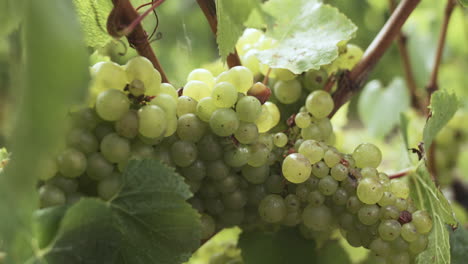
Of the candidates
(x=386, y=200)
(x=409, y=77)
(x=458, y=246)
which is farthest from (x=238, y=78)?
(x=409, y=77)

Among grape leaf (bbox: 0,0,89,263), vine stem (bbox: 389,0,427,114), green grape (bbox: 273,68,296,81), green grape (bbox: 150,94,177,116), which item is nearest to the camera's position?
grape leaf (bbox: 0,0,89,263)

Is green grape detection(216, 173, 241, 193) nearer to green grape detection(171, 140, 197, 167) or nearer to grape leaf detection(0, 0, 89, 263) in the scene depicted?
green grape detection(171, 140, 197, 167)

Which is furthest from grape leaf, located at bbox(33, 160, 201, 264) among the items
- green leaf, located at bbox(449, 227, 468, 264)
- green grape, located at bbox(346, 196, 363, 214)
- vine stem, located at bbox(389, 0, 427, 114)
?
vine stem, located at bbox(389, 0, 427, 114)

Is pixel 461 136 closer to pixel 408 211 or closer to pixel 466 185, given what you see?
pixel 466 185

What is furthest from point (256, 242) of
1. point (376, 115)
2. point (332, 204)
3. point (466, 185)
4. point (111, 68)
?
point (466, 185)

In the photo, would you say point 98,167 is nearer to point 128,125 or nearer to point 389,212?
point 128,125

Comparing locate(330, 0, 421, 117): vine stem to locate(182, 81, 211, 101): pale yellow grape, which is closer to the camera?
locate(182, 81, 211, 101): pale yellow grape
